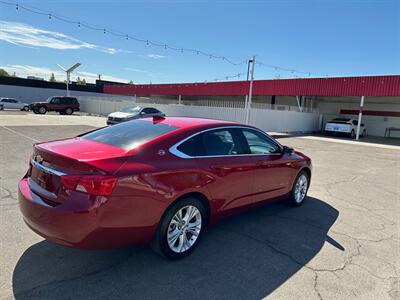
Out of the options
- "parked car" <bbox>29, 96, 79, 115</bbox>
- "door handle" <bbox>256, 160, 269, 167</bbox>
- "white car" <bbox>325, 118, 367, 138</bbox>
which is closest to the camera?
A: "door handle" <bbox>256, 160, 269, 167</bbox>

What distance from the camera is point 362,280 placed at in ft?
10.3

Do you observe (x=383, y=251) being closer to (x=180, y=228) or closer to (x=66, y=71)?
(x=180, y=228)

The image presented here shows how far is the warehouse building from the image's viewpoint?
22109 millimetres

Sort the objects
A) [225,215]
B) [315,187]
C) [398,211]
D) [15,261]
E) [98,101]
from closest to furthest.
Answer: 1. [15,261]
2. [225,215]
3. [398,211]
4. [315,187]
5. [98,101]

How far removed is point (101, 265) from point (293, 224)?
9.29 feet

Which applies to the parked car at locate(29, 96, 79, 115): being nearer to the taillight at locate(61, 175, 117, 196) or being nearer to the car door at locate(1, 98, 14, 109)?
the car door at locate(1, 98, 14, 109)

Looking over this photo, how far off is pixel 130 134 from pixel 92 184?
104cm

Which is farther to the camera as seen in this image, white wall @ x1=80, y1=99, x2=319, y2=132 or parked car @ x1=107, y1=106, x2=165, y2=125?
white wall @ x1=80, y1=99, x2=319, y2=132

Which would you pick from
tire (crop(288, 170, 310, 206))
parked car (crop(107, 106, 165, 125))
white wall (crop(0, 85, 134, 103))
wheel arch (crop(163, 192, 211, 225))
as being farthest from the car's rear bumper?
white wall (crop(0, 85, 134, 103))

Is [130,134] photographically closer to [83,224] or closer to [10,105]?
[83,224]

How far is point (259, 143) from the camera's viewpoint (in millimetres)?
4543

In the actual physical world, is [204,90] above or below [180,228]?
above

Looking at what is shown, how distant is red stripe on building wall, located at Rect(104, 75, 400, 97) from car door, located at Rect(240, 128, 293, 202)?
2060cm

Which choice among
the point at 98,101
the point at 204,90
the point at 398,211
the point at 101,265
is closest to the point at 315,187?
the point at 398,211
